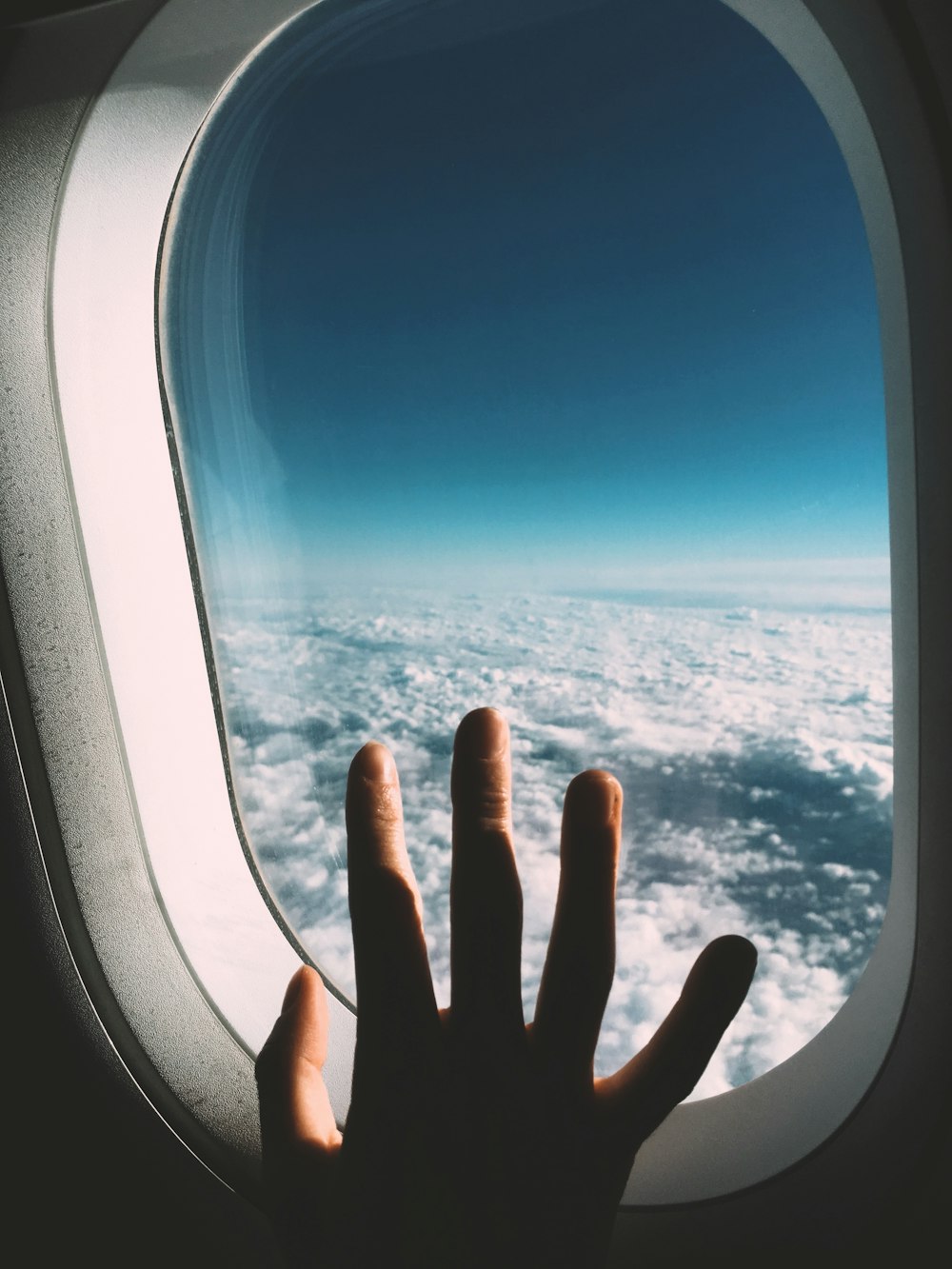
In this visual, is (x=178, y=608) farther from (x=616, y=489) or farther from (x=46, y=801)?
(x=616, y=489)

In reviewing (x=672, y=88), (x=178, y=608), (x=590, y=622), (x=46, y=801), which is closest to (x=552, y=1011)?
(x=46, y=801)

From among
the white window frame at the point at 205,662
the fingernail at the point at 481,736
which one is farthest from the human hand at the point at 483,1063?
the white window frame at the point at 205,662

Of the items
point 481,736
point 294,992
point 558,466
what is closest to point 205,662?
point 294,992

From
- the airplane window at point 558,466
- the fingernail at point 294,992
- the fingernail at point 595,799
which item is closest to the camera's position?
the fingernail at point 595,799

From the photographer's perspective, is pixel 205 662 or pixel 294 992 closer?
pixel 294 992

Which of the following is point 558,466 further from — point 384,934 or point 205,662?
point 384,934

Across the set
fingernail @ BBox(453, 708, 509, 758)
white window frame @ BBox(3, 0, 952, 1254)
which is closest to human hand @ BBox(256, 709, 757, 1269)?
fingernail @ BBox(453, 708, 509, 758)

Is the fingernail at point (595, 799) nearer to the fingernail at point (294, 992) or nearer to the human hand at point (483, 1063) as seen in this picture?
the human hand at point (483, 1063)

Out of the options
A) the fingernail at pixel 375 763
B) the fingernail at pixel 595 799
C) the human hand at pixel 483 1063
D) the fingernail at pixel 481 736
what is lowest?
the human hand at pixel 483 1063
